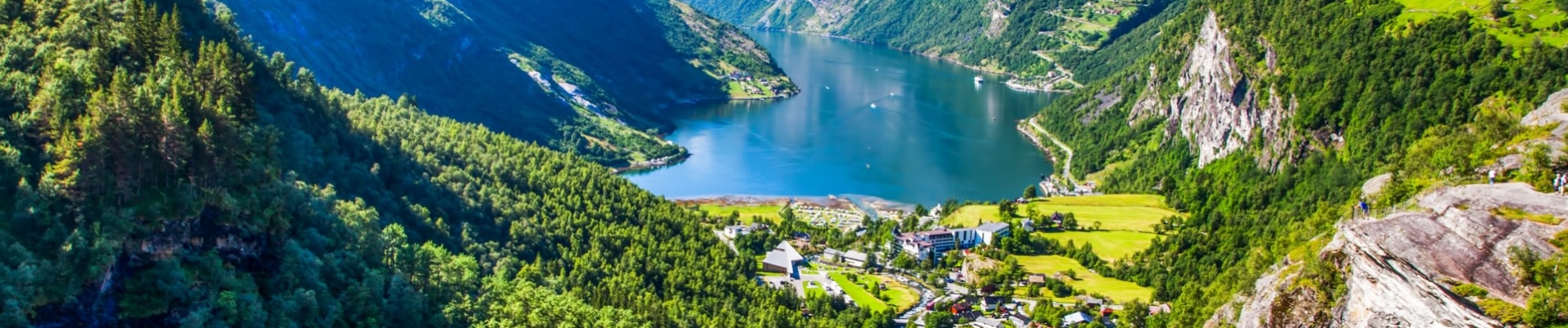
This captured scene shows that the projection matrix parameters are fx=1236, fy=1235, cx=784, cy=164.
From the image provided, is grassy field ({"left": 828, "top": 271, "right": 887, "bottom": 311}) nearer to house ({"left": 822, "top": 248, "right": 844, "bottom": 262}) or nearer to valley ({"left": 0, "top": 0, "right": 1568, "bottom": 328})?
valley ({"left": 0, "top": 0, "right": 1568, "bottom": 328})

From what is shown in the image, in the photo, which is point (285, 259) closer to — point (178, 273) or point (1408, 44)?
point (178, 273)

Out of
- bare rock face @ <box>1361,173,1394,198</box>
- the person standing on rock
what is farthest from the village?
the person standing on rock

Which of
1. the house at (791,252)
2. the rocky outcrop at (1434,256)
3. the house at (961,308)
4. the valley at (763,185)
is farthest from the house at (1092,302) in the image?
the rocky outcrop at (1434,256)

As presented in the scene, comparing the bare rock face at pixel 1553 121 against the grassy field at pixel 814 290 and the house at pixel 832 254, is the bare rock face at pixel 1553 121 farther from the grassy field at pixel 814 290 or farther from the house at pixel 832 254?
the house at pixel 832 254

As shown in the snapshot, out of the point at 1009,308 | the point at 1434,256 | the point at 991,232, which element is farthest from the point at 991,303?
the point at 1434,256

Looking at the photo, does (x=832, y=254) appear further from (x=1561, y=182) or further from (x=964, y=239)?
(x=1561, y=182)

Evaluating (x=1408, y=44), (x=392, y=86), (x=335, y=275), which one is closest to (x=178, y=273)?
(x=335, y=275)
